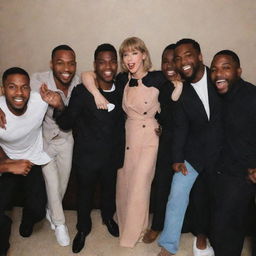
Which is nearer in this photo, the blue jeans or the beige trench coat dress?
the blue jeans

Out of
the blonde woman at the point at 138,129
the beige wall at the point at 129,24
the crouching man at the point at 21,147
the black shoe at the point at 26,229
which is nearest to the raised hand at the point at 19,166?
the crouching man at the point at 21,147

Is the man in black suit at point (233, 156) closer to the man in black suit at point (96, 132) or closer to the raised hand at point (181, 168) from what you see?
the raised hand at point (181, 168)

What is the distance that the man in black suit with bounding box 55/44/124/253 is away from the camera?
2379mm

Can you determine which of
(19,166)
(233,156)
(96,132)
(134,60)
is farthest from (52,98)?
(233,156)

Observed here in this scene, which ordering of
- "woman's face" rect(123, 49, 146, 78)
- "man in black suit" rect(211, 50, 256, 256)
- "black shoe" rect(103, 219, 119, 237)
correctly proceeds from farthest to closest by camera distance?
"black shoe" rect(103, 219, 119, 237) → "woman's face" rect(123, 49, 146, 78) → "man in black suit" rect(211, 50, 256, 256)

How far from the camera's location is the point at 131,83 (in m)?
2.49

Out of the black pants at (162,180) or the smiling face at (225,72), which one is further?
the black pants at (162,180)

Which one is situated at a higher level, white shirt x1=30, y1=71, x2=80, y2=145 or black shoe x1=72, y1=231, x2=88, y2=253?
white shirt x1=30, y1=71, x2=80, y2=145

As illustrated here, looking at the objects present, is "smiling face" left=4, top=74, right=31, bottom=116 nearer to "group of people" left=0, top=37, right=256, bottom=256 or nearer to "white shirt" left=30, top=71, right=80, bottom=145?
"group of people" left=0, top=37, right=256, bottom=256

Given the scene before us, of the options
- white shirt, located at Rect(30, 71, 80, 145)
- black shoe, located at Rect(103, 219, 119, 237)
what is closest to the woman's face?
white shirt, located at Rect(30, 71, 80, 145)

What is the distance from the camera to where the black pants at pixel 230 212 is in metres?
2.14

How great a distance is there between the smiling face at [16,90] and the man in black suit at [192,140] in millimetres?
1106

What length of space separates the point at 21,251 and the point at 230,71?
6.87 feet

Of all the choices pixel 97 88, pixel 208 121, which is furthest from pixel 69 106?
pixel 208 121
